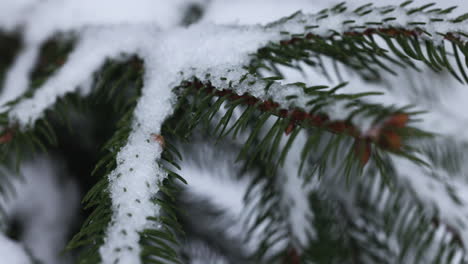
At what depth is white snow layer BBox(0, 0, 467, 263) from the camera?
0.38 m

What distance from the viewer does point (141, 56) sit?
0.59 metres

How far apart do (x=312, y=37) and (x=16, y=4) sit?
24.4 inches

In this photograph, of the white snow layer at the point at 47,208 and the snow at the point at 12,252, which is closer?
the snow at the point at 12,252

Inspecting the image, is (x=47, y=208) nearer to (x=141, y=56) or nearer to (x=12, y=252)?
(x=12, y=252)

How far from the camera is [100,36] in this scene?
68 cm

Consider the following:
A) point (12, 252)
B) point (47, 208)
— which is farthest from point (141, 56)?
point (47, 208)

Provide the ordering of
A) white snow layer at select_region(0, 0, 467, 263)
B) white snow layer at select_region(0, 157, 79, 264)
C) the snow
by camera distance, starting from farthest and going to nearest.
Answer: white snow layer at select_region(0, 157, 79, 264)
the snow
white snow layer at select_region(0, 0, 467, 263)

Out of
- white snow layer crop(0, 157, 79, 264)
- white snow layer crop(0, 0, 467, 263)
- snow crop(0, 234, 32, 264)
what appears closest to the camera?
white snow layer crop(0, 0, 467, 263)

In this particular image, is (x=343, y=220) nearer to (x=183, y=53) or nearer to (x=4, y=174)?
(x=183, y=53)

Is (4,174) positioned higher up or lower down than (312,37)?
lower down

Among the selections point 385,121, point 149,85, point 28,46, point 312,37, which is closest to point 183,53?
point 149,85

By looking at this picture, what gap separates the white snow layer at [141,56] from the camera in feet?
1.26

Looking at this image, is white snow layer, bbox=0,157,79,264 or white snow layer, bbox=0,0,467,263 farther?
white snow layer, bbox=0,157,79,264

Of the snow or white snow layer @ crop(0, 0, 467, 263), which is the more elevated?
white snow layer @ crop(0, 0, 467, 263)
